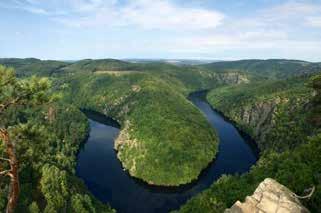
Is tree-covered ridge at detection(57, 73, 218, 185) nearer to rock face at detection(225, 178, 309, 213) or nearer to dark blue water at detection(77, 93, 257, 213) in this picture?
dark blue water at detection(77, 93, 257, 213)

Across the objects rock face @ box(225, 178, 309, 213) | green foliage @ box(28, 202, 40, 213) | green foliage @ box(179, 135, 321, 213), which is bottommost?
green foliage @ box(28, 202, 40, 213)

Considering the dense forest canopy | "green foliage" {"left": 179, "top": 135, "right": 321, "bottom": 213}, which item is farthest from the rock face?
"green foliage" {"left": 179, "top": 135, "right": 321, "bottom": 213}

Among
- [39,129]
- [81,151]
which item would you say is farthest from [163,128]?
[39,129]

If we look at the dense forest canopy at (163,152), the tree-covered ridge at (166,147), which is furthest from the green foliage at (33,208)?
the tree-covered ridge at (166,147)

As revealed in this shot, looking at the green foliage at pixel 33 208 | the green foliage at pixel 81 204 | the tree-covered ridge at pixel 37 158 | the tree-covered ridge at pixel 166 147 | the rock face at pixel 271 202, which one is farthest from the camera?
the tree-covered ridge at pixel 166 147

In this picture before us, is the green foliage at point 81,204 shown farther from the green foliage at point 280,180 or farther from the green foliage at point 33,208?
the green foliage at point 280,180

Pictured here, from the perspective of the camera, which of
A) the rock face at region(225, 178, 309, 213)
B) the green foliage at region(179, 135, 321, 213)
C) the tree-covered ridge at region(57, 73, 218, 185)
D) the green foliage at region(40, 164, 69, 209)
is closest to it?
the rock face at region(225, 178, 309, 213)
